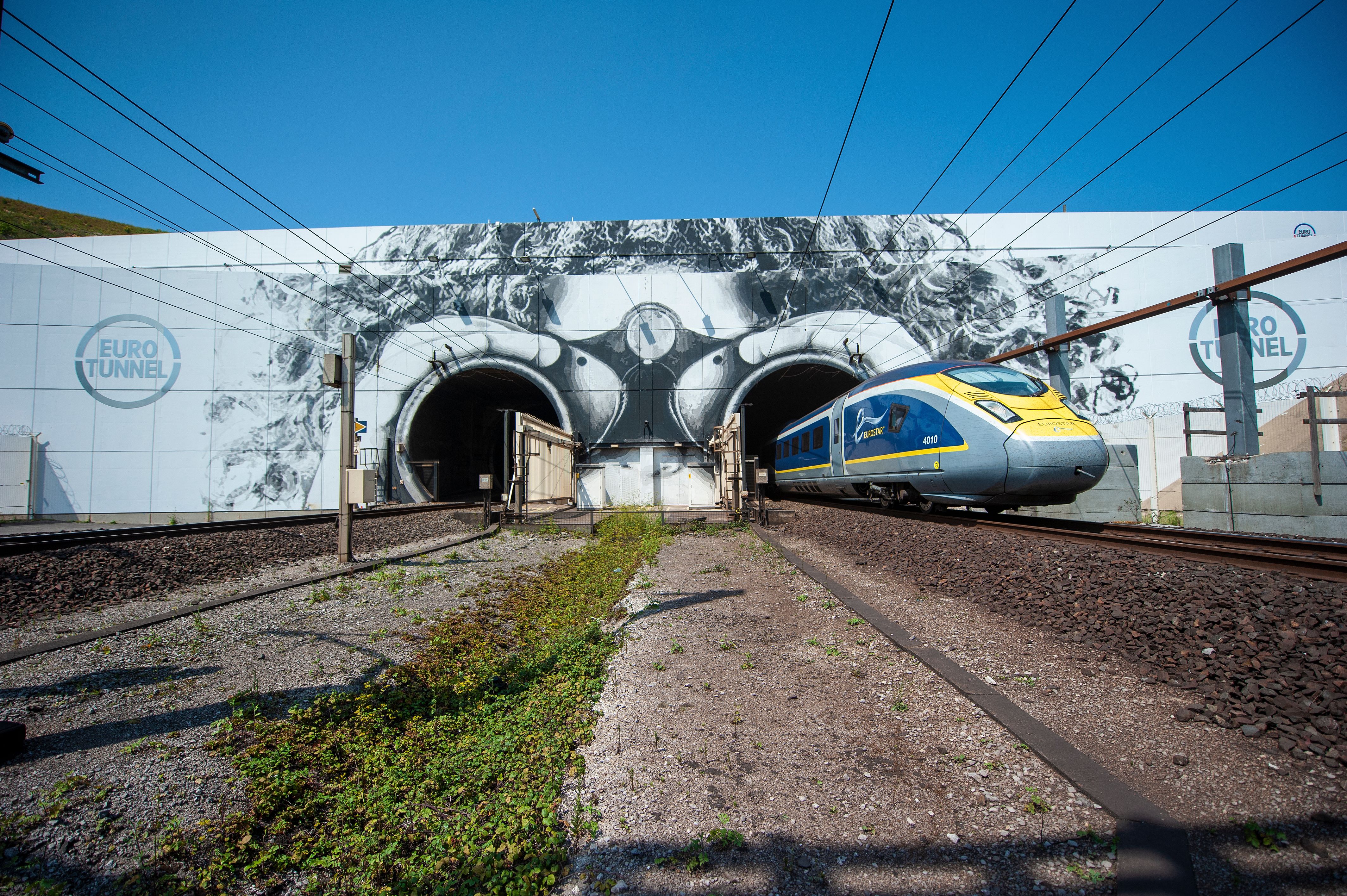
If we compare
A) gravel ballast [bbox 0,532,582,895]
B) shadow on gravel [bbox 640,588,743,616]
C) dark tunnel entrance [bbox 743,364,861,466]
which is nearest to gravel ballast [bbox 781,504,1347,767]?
shadow on gravel [bbox 640,588,743,616]

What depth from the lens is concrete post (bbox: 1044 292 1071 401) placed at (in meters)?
18.0

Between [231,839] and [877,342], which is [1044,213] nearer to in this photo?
[877,342]

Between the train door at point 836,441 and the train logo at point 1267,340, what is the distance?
62.5 ft

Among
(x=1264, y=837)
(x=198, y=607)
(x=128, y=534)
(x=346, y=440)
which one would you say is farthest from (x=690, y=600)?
(x=128, y=534)

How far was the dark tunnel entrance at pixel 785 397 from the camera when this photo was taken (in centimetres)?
2761

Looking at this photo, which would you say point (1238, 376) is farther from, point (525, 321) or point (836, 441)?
point (525, 321)

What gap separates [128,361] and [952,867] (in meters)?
33.2

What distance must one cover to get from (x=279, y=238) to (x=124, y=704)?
2818 centimetres

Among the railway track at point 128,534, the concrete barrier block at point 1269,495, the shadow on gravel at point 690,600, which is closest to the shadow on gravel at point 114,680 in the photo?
the shadow on gravel at point 690,600

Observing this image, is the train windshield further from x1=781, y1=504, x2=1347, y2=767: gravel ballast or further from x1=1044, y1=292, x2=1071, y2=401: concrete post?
x1=1044, y1=292, x2=1071, y2=401: concrete post

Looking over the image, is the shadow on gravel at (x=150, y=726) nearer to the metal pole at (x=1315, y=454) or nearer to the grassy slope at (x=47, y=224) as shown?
the metal pole at (x=1315, y=454)

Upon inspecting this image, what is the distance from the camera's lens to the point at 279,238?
1016 inches

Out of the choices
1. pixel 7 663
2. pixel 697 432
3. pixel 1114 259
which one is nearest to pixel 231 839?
pixel 7 663

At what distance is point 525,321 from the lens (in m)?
25.7
